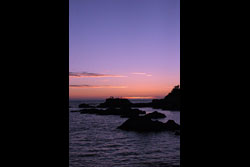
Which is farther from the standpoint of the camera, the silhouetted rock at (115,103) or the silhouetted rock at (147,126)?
the silhouetted rock at (115,103)

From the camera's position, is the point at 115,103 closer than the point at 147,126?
No

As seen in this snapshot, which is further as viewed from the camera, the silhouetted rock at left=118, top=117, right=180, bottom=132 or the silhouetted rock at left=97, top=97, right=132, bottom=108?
the silhouetted rock at left=97, top=97, right=132, bottom=108

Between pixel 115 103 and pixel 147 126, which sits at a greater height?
pixel 147 126
